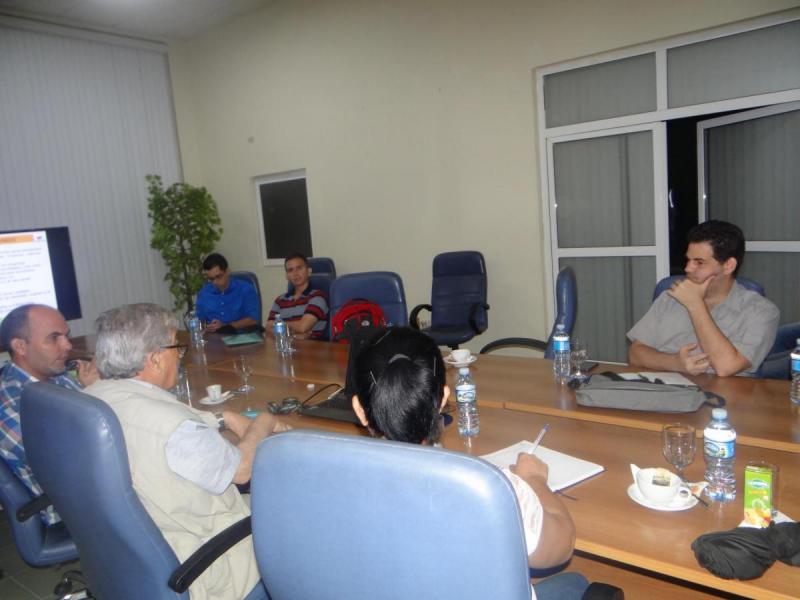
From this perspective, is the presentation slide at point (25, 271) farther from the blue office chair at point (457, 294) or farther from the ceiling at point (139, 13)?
the blue office chair at point (457, 294)

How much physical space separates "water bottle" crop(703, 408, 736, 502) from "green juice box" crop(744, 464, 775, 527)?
0.37ft

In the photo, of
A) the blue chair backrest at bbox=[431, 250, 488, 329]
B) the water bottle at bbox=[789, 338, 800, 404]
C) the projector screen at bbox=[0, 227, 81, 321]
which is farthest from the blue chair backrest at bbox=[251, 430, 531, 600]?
the projector screen at bbox=[0, 227, 81, 321]

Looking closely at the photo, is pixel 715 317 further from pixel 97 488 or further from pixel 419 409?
pixel 97 488

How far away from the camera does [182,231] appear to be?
20.9 ft

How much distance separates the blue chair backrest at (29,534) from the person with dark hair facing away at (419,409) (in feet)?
4.41

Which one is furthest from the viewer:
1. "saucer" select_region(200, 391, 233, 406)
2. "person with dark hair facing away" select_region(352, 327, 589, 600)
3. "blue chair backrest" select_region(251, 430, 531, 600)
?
"saucer" select_region(200, 391, 233, 406)

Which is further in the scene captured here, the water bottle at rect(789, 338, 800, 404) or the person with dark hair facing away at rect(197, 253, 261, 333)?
the person with dark hair facing away at rect(197, 253, 261, 333)

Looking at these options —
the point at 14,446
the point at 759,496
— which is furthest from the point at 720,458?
the point at 14,446

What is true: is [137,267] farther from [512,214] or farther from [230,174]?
[512,214]

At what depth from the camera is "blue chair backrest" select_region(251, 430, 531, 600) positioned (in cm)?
84

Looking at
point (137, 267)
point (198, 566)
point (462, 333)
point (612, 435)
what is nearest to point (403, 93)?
point (462, 333)

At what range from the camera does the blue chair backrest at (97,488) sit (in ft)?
4.29

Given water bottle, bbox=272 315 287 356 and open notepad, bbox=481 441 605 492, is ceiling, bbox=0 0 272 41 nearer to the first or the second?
water bottle, bbox=272 315 287 356

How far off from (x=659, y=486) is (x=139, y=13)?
628cm
